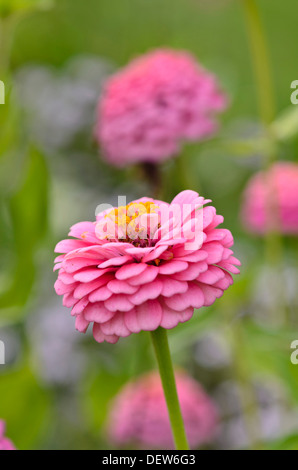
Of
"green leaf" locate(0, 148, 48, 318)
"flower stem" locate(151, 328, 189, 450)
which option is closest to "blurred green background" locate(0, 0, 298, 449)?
"green leaf" locate(0, 148, 48, 318)

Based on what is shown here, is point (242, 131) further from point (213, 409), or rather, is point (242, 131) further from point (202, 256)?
point (202, 256)

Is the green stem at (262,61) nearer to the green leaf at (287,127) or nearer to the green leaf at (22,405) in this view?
the green leaf at (287,127)

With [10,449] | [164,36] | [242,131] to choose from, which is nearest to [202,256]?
[10,449]

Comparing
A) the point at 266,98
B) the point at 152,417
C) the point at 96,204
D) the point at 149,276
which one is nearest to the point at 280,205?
the point at 266,98

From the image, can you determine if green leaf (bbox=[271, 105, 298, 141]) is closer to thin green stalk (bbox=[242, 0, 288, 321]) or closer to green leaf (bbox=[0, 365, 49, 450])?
thin green stalk (bbox=[242, 0, 288, 321])

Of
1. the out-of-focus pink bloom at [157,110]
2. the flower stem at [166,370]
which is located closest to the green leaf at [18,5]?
the out-of-focus pink bloom at [157,110]

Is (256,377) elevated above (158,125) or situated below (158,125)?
below
